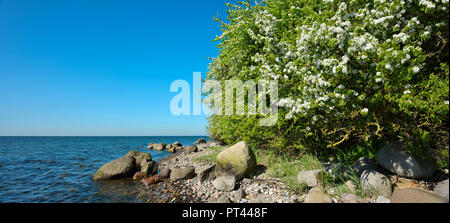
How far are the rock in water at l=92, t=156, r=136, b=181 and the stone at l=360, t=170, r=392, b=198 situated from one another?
40.6ft

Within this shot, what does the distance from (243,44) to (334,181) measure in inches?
292

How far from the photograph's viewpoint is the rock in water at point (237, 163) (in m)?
8.39

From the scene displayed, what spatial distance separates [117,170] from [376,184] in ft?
42.5

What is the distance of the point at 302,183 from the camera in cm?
648

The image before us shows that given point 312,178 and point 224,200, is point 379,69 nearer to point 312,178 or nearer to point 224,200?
point 312,178

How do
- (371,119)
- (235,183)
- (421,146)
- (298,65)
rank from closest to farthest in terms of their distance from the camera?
(421,146), (371,119), (298,65), (235,183)

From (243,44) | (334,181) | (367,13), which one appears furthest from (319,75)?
(243,44)

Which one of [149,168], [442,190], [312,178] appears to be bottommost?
[149,168]

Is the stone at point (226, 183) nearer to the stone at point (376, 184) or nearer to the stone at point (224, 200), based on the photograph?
the stone at point (224, 200)

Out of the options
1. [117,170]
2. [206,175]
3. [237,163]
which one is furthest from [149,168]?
[237,163]

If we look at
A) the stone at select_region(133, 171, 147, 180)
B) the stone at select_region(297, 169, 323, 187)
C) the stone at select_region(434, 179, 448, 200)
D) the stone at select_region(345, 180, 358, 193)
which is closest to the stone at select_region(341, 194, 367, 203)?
the stone at select_region(345, 180, 358, 193)

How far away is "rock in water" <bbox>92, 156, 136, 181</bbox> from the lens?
452 inches

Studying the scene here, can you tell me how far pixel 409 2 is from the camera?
455cm
